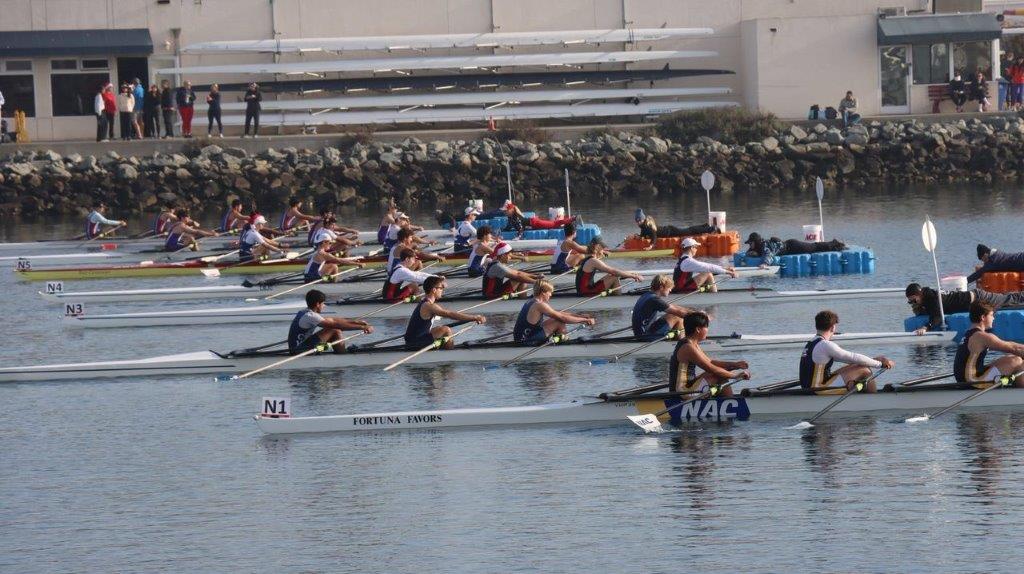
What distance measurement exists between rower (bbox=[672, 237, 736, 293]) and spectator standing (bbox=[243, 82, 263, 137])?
27174 millimetres

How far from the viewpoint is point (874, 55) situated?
54.5 meters

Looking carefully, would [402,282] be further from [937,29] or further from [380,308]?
[937,29]

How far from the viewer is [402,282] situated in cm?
2770

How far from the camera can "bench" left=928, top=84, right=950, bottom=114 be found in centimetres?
5488

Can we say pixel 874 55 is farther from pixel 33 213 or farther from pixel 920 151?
pixel 33 213

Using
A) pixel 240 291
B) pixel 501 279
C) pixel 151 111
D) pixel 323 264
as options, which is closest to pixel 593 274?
pixel 501 279

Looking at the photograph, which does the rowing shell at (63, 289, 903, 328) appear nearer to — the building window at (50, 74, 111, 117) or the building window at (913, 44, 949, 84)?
the building window at (50, 74, 111, 117)

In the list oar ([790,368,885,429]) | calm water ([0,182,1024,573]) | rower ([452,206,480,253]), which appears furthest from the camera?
rower ([452,206,480,253])

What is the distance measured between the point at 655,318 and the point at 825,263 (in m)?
10.3

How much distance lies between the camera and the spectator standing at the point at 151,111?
5280cm

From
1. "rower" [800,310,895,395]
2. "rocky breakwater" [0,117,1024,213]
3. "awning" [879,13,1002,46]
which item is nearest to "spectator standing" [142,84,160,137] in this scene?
"rocky breakwater" [0,117,1024,213]

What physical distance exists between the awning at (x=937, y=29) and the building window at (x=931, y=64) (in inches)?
17.9

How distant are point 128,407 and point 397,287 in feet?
22.5

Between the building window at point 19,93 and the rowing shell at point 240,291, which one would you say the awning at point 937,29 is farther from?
the building window at point 19,93
